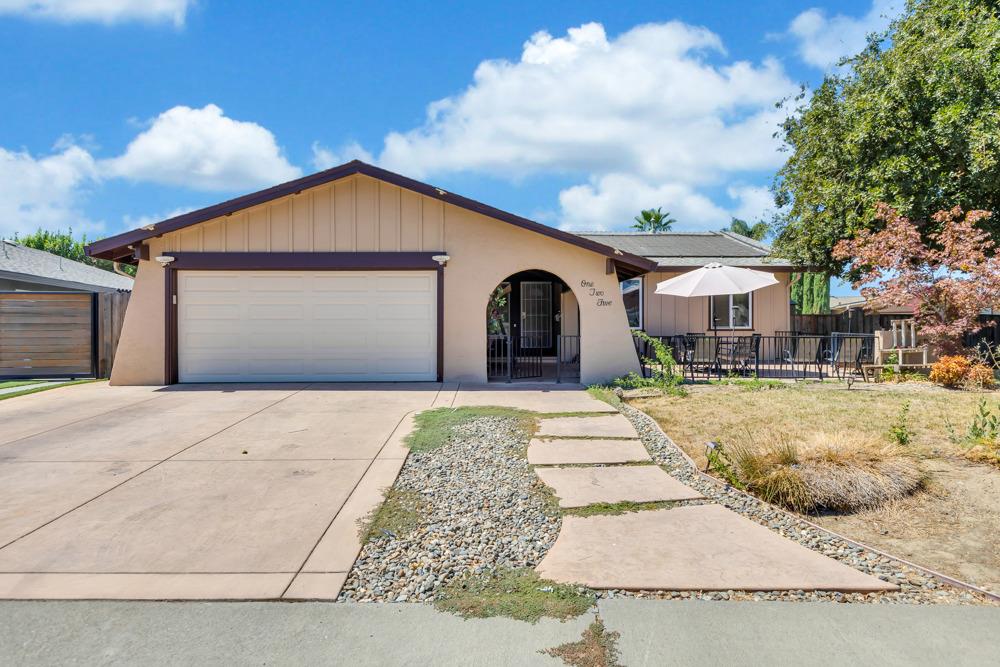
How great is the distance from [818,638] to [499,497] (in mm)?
2353

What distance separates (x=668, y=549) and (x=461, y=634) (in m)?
1.50

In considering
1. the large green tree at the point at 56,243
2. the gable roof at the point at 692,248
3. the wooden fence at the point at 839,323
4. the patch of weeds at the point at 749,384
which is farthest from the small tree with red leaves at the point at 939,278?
the large green tree at the point at 56,243

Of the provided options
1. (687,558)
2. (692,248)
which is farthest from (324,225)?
(692,248)

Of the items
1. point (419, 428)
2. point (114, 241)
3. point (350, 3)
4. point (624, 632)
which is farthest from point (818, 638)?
point (350, 3)

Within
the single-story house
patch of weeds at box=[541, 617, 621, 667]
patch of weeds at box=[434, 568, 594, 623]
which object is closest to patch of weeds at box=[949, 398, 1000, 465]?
patch of weeds at box=[434, 568, 594, 623]

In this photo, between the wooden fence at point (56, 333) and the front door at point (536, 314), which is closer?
the wooden fence at point (56, 333)

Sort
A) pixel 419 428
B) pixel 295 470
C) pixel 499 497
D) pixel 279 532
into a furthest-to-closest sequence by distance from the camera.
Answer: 1. pixel 419 428
2. pixel 295 470
3. pixel 499 497
4. pixel 279 532

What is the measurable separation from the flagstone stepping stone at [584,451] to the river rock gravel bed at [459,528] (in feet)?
0.71

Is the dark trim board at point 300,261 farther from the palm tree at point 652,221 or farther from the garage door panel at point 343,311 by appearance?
the palm tree at point 652,221

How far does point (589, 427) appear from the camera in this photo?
6.84 meters

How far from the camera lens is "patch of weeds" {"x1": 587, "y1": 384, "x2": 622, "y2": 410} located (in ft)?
27.6

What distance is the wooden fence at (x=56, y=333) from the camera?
468 inches

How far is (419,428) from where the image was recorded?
673cm

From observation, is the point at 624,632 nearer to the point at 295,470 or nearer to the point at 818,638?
the point at 818,638
